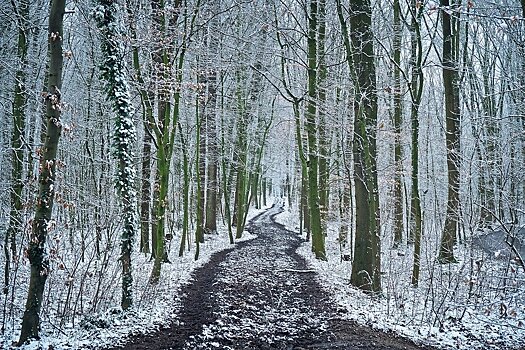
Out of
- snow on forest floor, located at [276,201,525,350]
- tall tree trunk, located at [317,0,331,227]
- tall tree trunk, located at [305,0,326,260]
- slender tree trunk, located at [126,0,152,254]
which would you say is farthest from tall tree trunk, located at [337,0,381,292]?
slender tree trunk, located at [126,0,152,254]

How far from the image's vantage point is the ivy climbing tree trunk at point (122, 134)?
8734mm

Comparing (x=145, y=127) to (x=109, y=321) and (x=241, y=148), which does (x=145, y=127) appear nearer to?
(x=109, y=321)

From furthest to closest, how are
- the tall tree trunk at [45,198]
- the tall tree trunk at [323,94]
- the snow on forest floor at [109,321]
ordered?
the tall tree trunk at [323,94], the snow on forest floor at [109,321], the tall tree trunk at [45,198]

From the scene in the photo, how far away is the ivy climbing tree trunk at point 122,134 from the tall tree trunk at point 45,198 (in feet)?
5.88

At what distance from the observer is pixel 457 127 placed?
47.9 feet

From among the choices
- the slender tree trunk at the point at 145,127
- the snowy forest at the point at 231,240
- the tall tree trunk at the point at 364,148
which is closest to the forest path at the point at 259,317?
the snowy forest at the point at 231,240

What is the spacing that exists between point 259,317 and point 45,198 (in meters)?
4.64

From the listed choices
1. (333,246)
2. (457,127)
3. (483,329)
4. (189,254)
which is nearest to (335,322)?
(483,329)

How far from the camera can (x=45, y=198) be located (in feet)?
22.2

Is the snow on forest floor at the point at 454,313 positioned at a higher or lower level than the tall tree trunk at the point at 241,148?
lower

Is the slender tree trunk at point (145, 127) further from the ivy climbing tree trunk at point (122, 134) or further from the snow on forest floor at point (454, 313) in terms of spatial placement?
the snow on forest floor at point (454, 313)

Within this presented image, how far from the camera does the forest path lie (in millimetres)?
7270

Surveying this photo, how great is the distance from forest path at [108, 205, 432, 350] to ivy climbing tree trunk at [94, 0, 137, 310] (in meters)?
1.59

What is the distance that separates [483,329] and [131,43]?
9.64 meters
